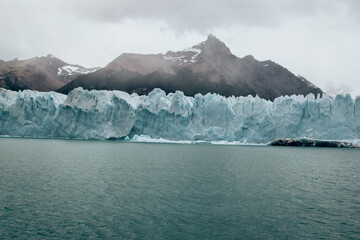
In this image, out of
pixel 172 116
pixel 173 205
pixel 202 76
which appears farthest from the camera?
pixel 202 76

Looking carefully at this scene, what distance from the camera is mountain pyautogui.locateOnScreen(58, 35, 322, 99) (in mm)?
108125

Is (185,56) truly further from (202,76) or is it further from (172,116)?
(172,116)

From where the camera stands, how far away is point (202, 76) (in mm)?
120125

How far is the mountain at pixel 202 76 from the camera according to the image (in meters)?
108

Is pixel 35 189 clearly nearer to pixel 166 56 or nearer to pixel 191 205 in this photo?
pixel 191 205

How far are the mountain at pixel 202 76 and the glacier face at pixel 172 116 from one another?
3704 centimetres

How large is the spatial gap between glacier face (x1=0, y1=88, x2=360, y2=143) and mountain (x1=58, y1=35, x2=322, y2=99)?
3704cm

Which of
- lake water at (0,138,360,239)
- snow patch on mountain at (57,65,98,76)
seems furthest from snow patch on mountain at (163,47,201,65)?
lake water at (0,138,360,239)

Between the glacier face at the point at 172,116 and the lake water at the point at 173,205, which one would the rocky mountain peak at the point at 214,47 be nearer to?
the glacier face at the point at 172,116

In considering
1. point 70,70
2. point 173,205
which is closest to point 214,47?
point 70,70

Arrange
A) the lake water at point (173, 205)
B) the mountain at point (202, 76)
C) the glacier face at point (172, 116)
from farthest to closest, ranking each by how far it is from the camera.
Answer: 1. the mountain at point (202, 76)
2. the glacier face at point (172, 116)
3. the lake water at point (173, 205)

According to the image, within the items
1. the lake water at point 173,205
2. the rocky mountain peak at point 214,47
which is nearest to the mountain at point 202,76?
the rocky mountain peak at point 214,47

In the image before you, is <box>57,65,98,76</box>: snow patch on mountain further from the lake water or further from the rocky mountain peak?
the lake water

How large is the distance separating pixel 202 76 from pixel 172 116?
5967cm
